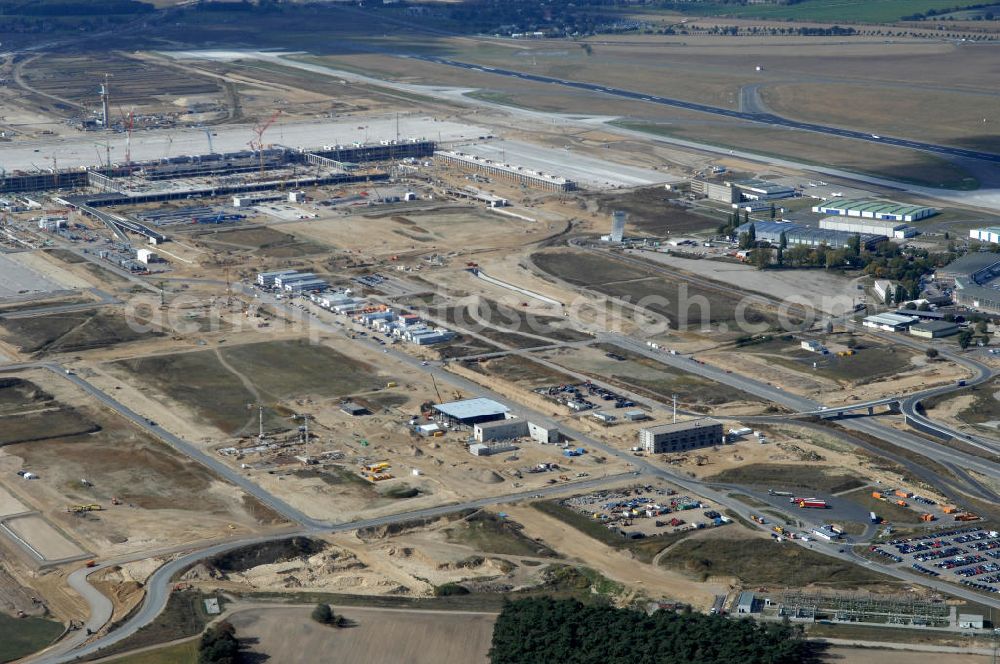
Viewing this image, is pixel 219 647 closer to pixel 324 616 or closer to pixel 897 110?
pixel 324 616

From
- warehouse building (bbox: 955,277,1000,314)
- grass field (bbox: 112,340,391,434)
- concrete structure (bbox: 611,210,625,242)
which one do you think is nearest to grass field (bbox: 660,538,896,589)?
grass field (bbox: 112,340,391,434)

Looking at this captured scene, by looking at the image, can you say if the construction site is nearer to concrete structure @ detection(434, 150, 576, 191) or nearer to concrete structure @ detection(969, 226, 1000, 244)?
concrete structure @ detection(434, 150, 576, 191)

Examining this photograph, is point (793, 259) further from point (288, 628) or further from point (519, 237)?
point (288, 628)

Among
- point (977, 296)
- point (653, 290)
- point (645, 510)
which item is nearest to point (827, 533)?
point (645, 510)

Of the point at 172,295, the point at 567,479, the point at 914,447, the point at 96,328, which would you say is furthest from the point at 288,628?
the point at 172,295

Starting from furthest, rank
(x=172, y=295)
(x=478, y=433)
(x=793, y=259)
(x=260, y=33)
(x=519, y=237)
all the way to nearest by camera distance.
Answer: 1. (x=260, y=33)
2. (x=519, y=237)
3. (x=793, y=259)
4. (x=172, y=295)
5. (x=478, y=433)

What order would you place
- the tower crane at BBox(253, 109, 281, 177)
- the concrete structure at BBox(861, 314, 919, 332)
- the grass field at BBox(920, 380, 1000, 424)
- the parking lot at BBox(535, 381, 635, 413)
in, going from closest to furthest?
the grass field at BBox(920, 380, 1000, 424) → the parking lot at BBox(535, 381, 635, 413) → the concrete structure at BBox(861, 314, 919, 332) → the tower crane at BBox(253, 109, 281, 177)
